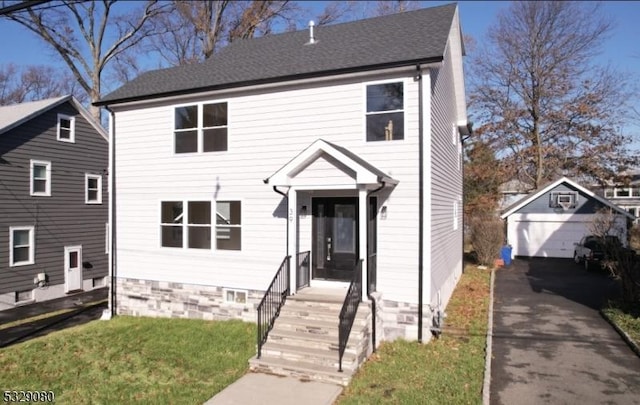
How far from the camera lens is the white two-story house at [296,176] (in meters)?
9.15

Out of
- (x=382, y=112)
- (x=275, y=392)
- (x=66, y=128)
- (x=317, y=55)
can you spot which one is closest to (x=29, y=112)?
(x=66, y=128)

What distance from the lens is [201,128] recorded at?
456 inches

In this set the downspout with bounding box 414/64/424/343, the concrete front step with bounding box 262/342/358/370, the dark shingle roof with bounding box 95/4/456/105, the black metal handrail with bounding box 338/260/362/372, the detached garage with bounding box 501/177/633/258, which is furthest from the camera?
the detached garage with bounding box 501/177/633/258

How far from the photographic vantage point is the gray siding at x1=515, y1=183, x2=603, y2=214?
22.4 meters

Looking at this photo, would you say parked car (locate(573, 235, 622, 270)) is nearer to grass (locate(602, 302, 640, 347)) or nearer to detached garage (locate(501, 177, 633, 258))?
detached garage (locate(501, 177, 633, 258))

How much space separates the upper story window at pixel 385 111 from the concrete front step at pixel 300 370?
4.92m

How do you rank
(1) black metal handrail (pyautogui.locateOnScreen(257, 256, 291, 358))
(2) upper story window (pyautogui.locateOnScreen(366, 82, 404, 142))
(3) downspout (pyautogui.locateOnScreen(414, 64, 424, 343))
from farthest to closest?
1. (2) upper story window (pyautogui.locateOnScreen(366, 82, 404, 142))
2. (3) downspout (pyautogui.locateOnScreen(414, 64, 424, 343))
3. (1) black metal handrail (pyautogui.locateOnScreen(257, 256, 291, 358))

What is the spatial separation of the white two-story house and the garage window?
12320 mm

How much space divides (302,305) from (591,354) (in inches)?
226

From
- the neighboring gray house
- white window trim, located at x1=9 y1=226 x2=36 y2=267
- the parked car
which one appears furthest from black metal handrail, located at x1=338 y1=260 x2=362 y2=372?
white window trim, located at x1=9 y1=226 x2=36 y2=267

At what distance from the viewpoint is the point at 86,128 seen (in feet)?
67.0

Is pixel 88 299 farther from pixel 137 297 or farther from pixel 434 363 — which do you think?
pixel 434 363

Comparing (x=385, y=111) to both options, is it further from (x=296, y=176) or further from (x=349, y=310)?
(x=349, y=310)

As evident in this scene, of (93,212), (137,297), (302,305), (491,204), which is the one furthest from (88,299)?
(491,204)
